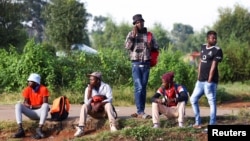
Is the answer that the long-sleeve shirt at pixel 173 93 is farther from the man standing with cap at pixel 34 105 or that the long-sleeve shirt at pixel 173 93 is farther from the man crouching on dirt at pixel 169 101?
the man standing with cap at pixel 34 105

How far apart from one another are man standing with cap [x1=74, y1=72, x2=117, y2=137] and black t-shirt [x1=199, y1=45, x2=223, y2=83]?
175cm

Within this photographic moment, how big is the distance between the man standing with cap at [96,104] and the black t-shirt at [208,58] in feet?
5.76

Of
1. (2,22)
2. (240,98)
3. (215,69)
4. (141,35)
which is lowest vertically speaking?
(240,98)

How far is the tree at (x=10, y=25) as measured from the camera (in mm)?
21422

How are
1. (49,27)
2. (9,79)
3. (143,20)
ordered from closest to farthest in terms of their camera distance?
1. (143,20)
2. (9,79)
3. (49,27)

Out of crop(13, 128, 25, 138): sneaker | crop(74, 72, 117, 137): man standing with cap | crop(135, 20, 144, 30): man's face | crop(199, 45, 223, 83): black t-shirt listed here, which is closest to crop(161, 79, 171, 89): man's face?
crop(199, 45, 223, 83): black t-shirt

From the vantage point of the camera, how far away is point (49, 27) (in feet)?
106

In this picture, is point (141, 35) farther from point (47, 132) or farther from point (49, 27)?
point (49, 27)

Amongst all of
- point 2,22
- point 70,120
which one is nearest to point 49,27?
point 2,22

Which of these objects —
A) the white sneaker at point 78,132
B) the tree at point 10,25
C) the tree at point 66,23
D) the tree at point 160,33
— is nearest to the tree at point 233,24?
the tree at point 160,33

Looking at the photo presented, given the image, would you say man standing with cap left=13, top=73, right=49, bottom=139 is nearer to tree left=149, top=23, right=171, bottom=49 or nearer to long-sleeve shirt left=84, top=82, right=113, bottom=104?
long-sleeve shirt left=84, top=82, right=113, bottom=104

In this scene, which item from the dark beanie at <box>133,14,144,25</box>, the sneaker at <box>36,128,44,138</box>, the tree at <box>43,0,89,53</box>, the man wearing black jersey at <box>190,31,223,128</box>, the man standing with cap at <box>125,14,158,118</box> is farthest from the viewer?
the tree at <box>43,0,89,53</box>

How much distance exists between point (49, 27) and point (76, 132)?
24257mm

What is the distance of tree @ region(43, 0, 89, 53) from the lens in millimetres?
30797
